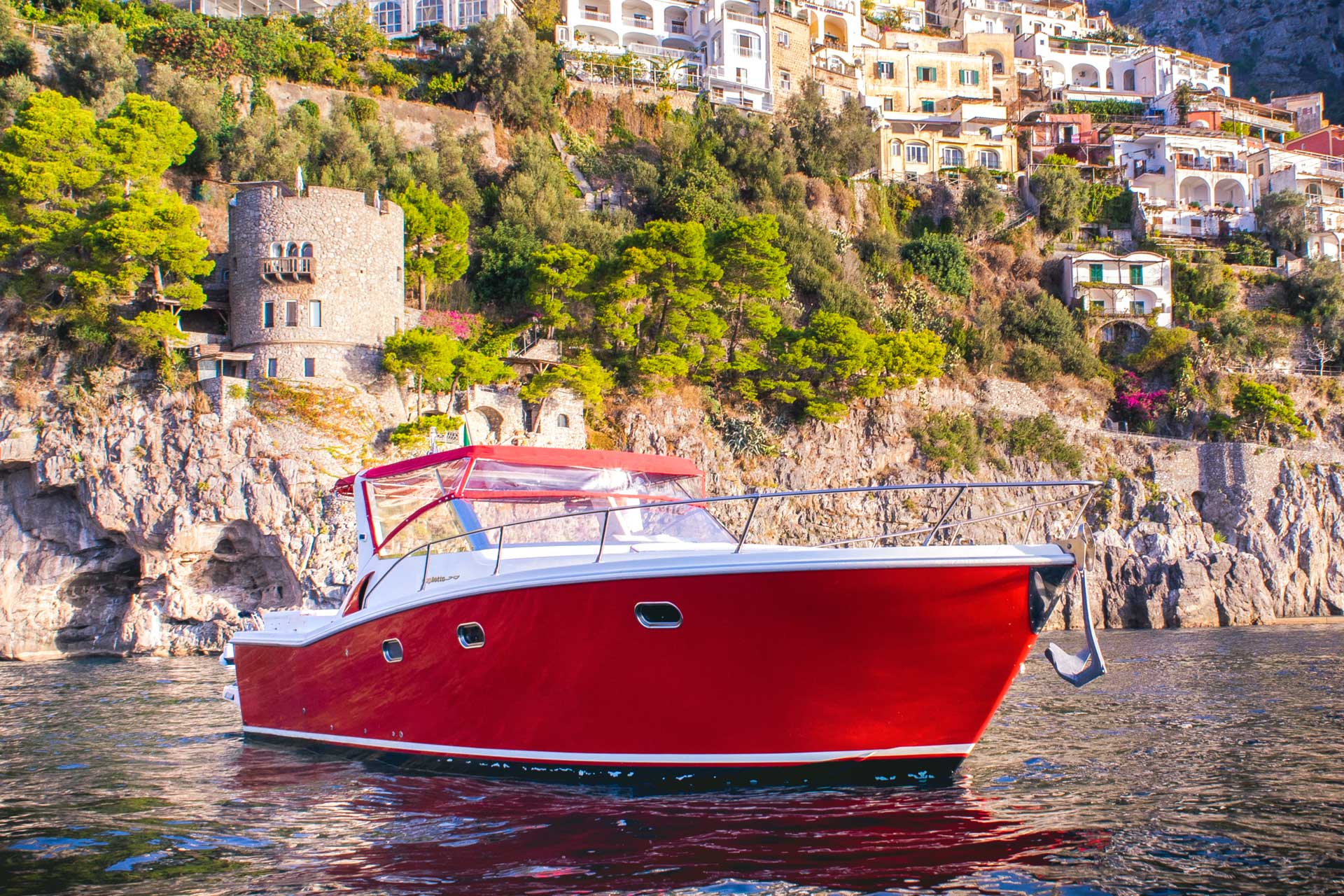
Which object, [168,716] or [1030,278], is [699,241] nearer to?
[1030,278]

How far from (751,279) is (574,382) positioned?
8590 millimetres

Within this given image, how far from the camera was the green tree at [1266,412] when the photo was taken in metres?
40.1

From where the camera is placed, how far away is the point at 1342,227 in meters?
53.2

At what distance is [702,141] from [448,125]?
11.7 meters

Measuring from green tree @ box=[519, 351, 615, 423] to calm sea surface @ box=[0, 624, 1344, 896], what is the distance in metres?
21.0

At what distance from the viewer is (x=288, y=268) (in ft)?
101

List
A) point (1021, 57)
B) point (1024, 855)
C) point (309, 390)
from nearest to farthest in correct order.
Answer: point (1024, 855) < point (309, 390) < point (1021, 57)

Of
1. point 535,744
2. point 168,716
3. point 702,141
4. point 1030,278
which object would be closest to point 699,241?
point 702,141

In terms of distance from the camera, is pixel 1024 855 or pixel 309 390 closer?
pixel 1024 855

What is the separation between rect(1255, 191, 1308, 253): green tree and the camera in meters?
50.6

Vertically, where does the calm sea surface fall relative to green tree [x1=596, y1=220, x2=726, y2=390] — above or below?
below

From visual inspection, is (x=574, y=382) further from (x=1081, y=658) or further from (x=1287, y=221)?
(x=1287, y=221)

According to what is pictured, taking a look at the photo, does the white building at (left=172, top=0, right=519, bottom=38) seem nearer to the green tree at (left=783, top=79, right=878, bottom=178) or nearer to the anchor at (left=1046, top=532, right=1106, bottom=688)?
the green tree at (left=783, top=79, right=878, bottom=178)

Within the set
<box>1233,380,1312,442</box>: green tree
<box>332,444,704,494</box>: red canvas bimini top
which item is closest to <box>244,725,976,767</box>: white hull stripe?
<box>332,444,704,494</box>: red canvas bimini top
